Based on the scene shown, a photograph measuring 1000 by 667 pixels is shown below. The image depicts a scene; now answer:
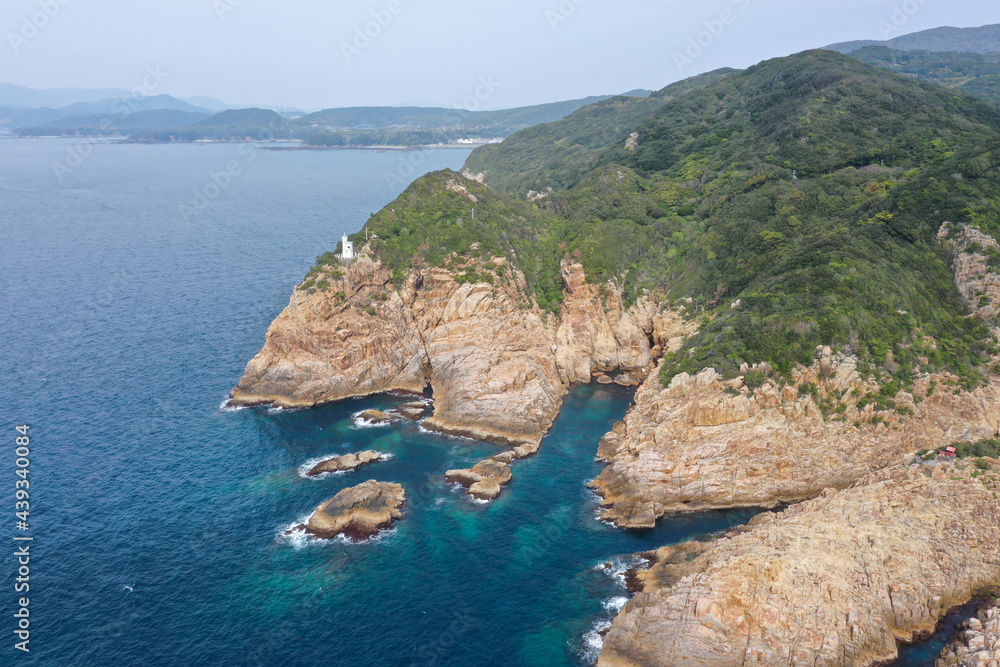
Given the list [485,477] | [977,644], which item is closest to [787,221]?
[485,477]

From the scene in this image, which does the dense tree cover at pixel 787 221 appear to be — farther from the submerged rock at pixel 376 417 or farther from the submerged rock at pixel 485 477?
the submerged rock at pixel 376 417

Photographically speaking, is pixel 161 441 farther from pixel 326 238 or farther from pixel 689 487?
pixel 326 238

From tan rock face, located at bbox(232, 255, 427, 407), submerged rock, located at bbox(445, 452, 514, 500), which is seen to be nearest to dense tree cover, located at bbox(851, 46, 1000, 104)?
tan rock face, located at bbox(232, 255, 427, 407)

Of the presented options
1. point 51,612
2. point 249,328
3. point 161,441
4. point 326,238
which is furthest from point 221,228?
point 51,612

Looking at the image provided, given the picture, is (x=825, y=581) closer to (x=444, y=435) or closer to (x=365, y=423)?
(x=444, y=435)

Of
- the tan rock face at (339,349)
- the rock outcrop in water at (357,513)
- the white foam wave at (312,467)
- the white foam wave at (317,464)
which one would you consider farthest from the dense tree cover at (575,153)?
the rock outcrop in water at (357,513)

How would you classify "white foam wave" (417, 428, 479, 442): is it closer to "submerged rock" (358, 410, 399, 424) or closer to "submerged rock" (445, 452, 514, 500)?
"submerged rock" (358, 410, 399, 424)

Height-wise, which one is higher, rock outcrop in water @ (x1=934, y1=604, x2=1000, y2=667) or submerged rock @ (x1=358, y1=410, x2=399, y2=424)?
submerged rock @ (x1=358, y1=410, x2=399, y2=424)
